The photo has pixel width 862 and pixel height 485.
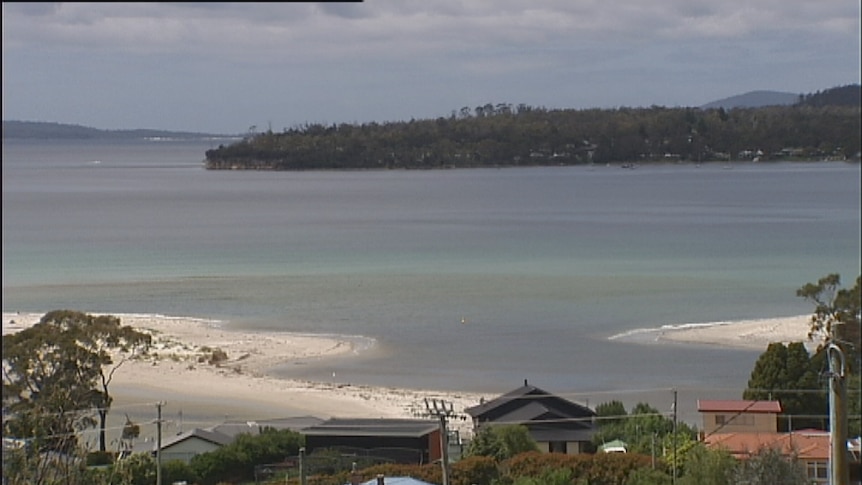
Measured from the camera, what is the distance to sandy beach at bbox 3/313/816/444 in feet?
38.7

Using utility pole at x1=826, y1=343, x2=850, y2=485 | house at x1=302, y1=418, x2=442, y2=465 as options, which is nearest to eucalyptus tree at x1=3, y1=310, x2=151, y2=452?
house at x1=302, y1=418, x2=442, y2=465

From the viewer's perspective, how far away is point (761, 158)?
56188 mm

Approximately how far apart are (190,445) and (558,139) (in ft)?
184

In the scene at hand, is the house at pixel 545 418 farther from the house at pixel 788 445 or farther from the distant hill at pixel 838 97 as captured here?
the distant hill at pixel 838 97

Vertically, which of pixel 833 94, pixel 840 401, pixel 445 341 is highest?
pixel 833 94

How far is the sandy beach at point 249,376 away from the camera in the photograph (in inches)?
464

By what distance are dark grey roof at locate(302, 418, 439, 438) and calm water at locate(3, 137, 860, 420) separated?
10.4 ft

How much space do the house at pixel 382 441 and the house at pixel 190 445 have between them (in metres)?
0.68

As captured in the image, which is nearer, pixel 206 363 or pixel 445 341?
pixel 206 363

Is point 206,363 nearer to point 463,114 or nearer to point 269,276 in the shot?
point 269,276

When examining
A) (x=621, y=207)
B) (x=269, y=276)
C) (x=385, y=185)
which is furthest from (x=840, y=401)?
(x=385, y=185)

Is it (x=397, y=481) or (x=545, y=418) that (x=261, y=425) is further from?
(x=397, y=481)

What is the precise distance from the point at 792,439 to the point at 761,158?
50.3 metres

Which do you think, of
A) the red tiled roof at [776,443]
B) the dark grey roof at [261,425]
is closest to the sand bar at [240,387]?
the dark grey roof at [261,425]
